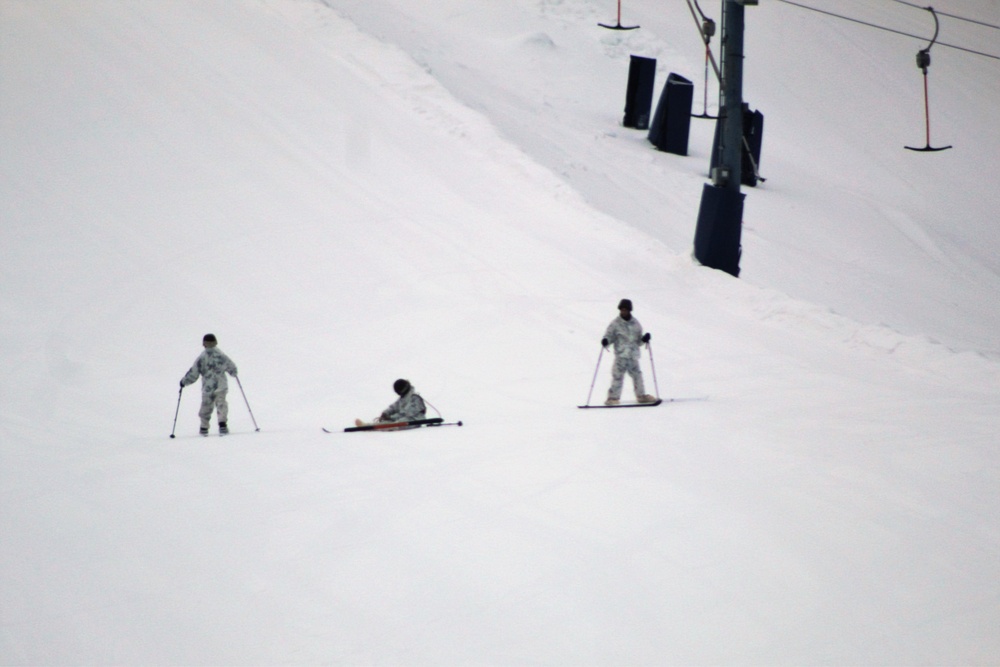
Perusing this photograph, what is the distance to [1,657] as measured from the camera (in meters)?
6.65

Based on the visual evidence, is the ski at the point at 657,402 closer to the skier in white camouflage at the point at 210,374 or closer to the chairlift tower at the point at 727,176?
the skier in white camouflage at the point at 210,374

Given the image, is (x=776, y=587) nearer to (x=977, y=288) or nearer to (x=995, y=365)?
(x=995, y=365)

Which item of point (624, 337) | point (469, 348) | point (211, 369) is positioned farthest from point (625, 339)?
point (211, 369)

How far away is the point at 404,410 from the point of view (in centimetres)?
1110

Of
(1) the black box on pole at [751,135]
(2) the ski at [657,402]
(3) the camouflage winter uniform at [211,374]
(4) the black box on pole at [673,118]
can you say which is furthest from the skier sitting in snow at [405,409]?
(4) the black box on pole at [673,118]

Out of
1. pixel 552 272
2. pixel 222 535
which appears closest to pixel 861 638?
pixel 222 535

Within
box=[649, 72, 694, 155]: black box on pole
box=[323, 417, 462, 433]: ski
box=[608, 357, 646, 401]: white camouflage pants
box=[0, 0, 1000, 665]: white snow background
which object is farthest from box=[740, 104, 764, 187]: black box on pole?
box=[323, 417, 462, 433]: ski

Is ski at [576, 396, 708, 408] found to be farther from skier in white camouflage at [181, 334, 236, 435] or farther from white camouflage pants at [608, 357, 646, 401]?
skier in white camouflage at [181, 334, 236, 435]

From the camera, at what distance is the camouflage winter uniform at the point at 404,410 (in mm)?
11094

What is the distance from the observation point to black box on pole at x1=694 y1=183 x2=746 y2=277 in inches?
673

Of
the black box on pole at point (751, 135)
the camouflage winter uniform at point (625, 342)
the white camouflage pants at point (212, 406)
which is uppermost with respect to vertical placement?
the black box on pole at point (751, 135)

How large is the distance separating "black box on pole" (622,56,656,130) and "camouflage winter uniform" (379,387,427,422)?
16.1 m

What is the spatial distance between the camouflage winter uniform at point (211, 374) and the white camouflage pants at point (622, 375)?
4436 mm

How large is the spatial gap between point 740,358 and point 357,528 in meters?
7.43
